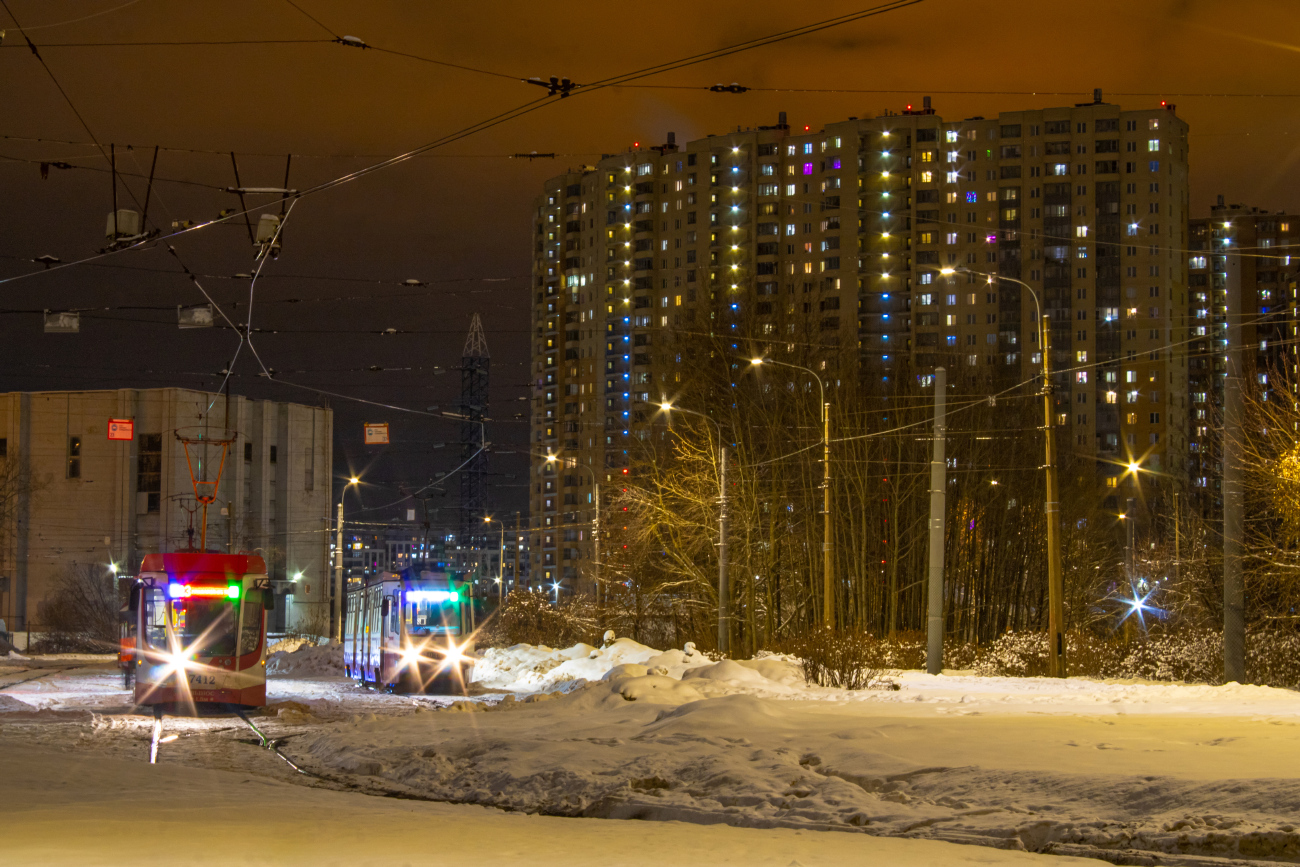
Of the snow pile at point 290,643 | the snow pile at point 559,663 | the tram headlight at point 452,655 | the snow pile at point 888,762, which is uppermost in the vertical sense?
the snow pile at point 888,762

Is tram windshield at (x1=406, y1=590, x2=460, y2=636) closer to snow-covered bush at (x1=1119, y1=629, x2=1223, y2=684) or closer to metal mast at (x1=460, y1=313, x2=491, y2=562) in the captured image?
snow-covered bush at (x1=1119, y1=629, x2=1223, y2=684)

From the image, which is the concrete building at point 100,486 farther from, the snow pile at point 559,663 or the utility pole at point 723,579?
the utility pole at point 723,579

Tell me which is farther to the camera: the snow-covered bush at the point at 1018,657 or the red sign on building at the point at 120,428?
the red sign on building at the point at 120,428

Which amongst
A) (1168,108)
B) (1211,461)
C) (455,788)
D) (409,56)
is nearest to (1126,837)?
(455,788)

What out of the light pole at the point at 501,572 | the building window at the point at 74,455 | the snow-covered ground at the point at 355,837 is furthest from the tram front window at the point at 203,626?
the building window at the point at 74,455

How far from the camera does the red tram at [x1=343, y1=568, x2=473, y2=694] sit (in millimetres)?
30125

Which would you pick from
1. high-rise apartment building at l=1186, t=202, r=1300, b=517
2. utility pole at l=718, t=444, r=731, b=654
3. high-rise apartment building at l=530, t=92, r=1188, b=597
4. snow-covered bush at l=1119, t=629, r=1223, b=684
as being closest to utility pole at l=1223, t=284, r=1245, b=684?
snow-covered bush at l=1119, t=629, r=1223, b=684

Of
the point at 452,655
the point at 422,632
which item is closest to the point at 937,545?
the point at 452,655

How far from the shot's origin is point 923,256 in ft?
377

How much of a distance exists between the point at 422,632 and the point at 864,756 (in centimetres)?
1881

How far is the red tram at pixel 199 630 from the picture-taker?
78.0ft

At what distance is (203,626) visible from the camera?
24.2m

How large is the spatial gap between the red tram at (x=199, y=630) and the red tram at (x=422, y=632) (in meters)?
5.76

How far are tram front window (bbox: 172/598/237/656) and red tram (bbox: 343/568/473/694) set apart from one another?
615cm
